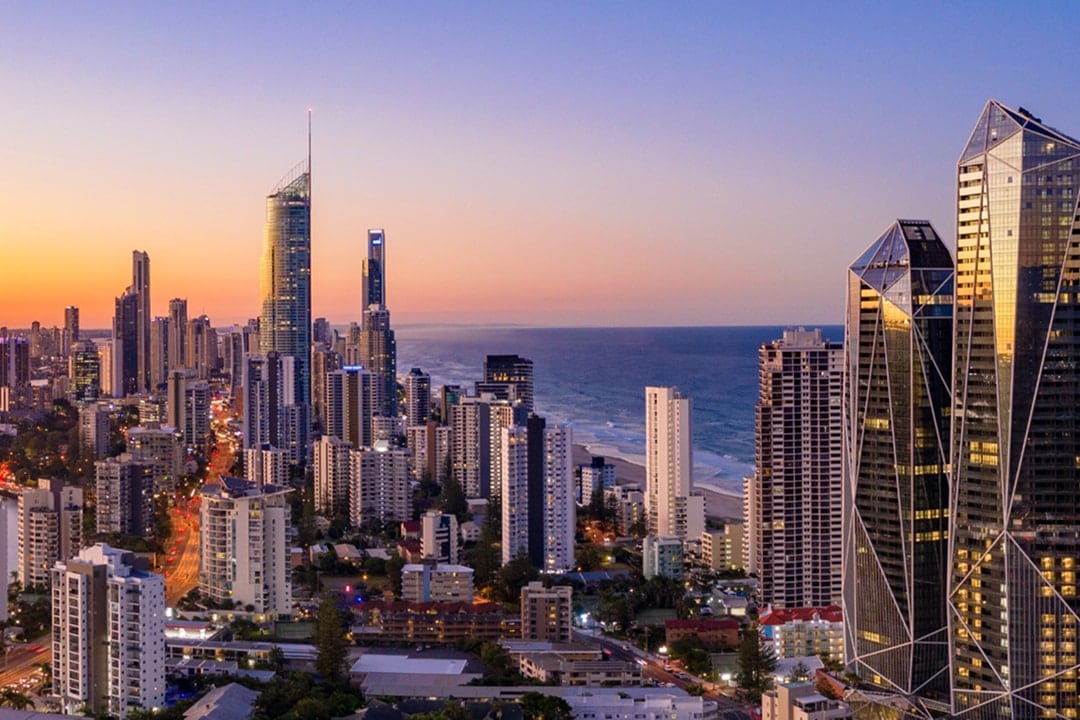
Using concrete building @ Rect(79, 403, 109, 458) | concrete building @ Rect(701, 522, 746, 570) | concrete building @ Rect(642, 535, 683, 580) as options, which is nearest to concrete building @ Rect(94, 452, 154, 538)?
concrete building @ Rect(642, 535, 683, 580)

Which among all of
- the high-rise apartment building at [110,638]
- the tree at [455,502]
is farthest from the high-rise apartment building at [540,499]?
the high-rise apartment building at [110,638]

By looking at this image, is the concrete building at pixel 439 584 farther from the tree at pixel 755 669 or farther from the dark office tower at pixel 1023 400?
the dark office tower at pixel 1023 400

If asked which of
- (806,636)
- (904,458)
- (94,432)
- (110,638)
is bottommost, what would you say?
(806,636)

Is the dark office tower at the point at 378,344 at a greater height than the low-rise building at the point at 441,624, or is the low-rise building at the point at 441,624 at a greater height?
the dark office tower at the point at 378,344

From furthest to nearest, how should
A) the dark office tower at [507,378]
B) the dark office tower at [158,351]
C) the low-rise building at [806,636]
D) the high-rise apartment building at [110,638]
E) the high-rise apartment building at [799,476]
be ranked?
the dark office tower at [158,351]
the dark office tower at [507,378]
the high-rise apartment building at [799,476]
the low-rise building at [806,636]
the high-rise apartment building at [110,638]

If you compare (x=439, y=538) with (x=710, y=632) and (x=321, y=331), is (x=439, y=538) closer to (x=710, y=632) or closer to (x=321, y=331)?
(x=710, y=632)

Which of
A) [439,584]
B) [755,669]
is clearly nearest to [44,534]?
[439,584]
